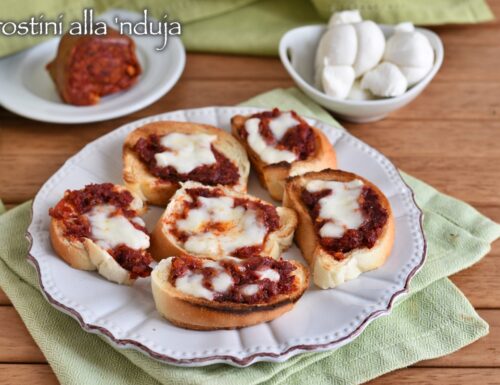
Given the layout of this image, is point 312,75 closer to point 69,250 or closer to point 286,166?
point 286,166

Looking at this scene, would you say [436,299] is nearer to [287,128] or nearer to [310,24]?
[287,128]

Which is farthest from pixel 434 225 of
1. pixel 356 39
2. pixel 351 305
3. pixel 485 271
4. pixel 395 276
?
pixel 356 39

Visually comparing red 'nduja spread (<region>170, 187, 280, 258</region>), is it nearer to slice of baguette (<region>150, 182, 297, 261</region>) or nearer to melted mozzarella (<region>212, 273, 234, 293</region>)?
slice of baguette (<region>150, 182, 297, 261</region>)

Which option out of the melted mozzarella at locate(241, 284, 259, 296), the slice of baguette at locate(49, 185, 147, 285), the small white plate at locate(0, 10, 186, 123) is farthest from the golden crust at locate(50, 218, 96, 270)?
the small white plate at locate(0, 10, 186, 123)

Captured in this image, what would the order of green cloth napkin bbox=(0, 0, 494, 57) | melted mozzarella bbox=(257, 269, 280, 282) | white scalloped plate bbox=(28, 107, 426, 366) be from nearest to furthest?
white scalloped plate bbox=(28, 107, 426, 366)
melted mozzarella bbox=(257, 269, 280, 282)
green cloth napkin bbox=(0, 0, 494, 57)

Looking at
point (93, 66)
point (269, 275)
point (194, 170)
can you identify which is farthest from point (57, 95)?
point (269, 275)

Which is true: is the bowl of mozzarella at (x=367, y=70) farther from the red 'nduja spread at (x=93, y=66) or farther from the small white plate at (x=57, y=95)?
the red 'nduja spread at (x=93, y=66)
